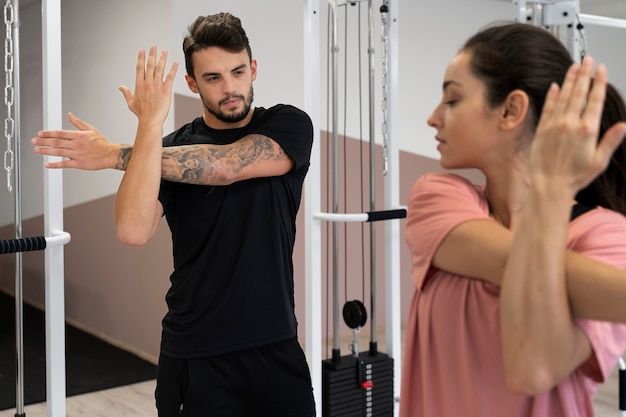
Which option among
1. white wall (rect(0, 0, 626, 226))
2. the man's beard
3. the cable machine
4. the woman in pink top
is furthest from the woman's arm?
white wall (rect(0, 0, 626, 226))

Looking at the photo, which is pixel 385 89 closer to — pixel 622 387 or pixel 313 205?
pixel 313 205

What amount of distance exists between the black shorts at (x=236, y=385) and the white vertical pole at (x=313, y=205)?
0.91 m

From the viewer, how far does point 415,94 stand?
231 inches

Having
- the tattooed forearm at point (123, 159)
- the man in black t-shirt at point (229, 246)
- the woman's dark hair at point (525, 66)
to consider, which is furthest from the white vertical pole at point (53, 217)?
the woman's dark hair at point (525, 66)

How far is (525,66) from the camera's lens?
1.03m

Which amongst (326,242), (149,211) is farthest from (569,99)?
(326,242)

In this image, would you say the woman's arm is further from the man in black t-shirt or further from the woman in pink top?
the man in black t-shirt

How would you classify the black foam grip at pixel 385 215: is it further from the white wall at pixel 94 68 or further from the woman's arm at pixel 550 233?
the white wall at pixel 94 68

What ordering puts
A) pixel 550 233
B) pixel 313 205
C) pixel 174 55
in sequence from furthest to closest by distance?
pixel 174 55, pixel 313 205, pixel 550 233

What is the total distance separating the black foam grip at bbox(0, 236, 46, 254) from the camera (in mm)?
1980

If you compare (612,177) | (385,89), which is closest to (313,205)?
(385,89)

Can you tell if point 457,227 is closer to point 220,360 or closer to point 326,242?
point 220,360

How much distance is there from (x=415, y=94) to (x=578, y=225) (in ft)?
16.3

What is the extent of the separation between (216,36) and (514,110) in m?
1.16
